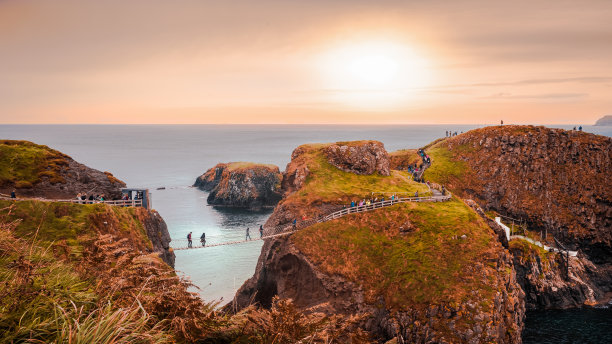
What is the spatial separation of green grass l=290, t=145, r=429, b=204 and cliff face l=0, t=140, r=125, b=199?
2506 cm

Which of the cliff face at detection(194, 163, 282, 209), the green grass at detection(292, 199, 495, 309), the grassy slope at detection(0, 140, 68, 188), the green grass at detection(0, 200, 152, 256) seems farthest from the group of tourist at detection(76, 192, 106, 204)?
the cliff face at detection(194, 163, 282, 209)

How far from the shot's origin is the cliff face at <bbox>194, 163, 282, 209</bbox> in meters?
121

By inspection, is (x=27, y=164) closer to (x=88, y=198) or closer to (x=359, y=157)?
(x=88, y=198)

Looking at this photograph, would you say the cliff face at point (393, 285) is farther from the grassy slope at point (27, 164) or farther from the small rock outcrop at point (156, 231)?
the grassy slope at point (27, 164)

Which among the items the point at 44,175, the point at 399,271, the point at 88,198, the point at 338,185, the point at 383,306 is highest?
the point at 44,175

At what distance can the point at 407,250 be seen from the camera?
4353cm

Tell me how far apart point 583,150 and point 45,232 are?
101803 millimetres

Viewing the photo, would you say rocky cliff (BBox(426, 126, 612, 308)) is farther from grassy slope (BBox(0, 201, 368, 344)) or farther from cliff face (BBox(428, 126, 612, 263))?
grassy slope (BBox(0, 201, 368, 344))

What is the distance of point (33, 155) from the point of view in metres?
42.6

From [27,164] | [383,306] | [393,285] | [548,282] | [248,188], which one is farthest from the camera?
[248,188]

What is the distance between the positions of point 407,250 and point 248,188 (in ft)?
277

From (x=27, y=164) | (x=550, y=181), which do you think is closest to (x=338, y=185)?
(x=27, y=164)

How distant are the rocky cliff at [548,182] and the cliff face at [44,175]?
67.8 metres

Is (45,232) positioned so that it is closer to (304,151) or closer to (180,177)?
(304,151)
